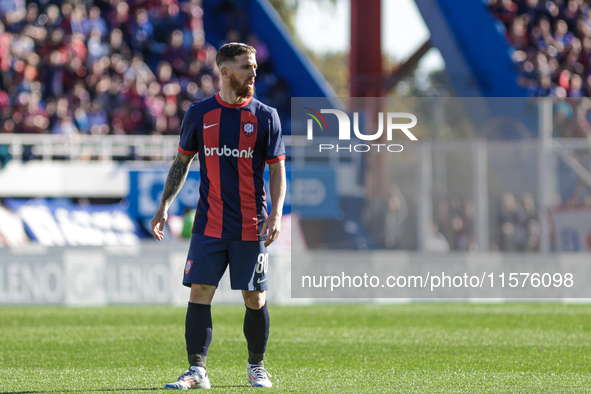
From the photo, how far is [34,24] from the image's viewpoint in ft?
58.8

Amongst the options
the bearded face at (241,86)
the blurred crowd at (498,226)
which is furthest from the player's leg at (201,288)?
the blurred crowd at (498,226)

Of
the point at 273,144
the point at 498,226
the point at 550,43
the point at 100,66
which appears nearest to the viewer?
the point at 273,144

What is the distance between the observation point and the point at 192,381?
4.93 metres

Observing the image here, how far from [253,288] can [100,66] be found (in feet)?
45.6

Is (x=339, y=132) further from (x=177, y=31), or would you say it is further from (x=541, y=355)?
(x=541, y=355)

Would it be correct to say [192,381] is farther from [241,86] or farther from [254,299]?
[241,86]

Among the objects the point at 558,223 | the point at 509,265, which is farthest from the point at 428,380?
the point at 558,223

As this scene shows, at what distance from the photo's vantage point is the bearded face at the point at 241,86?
4996 millimetres

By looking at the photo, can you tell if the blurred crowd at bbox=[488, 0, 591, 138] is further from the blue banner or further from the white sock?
the white sock

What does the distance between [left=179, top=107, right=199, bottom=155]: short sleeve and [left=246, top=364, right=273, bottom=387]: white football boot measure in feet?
4.43

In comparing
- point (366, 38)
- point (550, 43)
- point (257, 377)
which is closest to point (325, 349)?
point (257, 377)

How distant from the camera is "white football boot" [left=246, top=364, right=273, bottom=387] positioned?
16.8ft

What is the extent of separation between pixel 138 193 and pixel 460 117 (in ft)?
20.3

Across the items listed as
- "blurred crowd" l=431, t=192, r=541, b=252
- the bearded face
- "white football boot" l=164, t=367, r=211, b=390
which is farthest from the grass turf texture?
"blurred crowd" l=431, t=192, r=541, b=252
